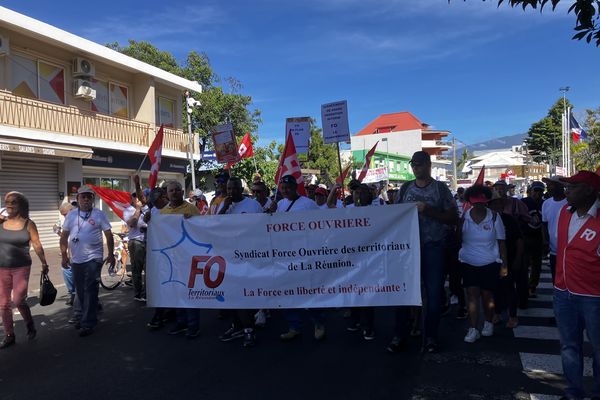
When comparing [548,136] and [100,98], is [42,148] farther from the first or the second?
[548,136]

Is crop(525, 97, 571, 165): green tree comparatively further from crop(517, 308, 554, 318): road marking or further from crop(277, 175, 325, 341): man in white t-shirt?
crop(277, 175, 325, 341): man in white t-shirt

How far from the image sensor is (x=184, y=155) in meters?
23.6

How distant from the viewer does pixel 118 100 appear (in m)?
20.6

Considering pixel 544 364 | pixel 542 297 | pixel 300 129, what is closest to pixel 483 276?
pixel 544 364

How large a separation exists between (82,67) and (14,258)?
14007 millimetres

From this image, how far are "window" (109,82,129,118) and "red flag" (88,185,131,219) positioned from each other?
13434 millimetres

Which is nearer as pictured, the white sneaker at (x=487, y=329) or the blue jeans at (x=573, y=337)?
the blue jeans at (x=573, y=337)

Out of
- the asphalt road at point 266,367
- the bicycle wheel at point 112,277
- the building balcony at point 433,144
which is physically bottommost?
the asphalt road at point 266,367

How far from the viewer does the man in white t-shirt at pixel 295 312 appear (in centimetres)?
575

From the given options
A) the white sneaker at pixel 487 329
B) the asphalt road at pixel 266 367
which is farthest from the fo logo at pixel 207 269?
the white sneaker at pixel 487 329

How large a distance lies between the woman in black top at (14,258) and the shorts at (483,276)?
205 inches

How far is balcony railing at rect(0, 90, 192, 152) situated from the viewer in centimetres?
1507

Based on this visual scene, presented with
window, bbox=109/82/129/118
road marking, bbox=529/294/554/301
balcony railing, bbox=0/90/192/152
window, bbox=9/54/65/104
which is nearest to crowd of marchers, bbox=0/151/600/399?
road marking, bbox=529/294/554/301

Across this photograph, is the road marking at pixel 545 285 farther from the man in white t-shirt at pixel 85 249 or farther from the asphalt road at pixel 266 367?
the man in white t-shirt at pixel 85 249
